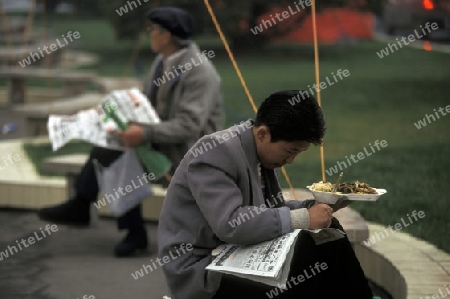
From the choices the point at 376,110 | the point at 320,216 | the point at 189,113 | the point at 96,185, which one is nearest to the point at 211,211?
the point at 320,216

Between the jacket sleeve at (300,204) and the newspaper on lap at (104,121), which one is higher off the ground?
the newspaper on lap at (104,121)

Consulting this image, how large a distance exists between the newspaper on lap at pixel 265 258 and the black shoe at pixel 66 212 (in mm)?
2950

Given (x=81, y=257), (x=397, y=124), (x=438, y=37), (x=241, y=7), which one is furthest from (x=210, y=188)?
(x=438, y=37)

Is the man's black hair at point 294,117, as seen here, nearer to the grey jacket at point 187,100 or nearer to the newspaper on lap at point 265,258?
the newspaper on lap at point 265,258

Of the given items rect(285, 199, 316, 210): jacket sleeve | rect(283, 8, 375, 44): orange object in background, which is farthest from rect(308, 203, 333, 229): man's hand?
rect(283, 8, 375, 44): orange object in background

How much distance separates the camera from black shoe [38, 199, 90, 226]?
22.1ft

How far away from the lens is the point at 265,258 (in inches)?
150

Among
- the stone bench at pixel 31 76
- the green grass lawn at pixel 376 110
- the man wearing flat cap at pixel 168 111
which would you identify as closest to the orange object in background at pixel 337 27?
the green grass lawn at pixel 376 110

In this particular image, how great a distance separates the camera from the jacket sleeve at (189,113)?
21.3ft

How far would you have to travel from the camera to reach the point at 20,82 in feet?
55.4

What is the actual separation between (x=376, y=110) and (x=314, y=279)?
11524 millimetres

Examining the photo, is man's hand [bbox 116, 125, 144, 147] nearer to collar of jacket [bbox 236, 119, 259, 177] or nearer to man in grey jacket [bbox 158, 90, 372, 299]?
man in grey jacket [bbox 158, 90, 372, 299]

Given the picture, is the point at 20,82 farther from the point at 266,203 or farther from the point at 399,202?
the point at 266,203

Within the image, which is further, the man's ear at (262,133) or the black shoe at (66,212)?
the black shoe at (66,212)
